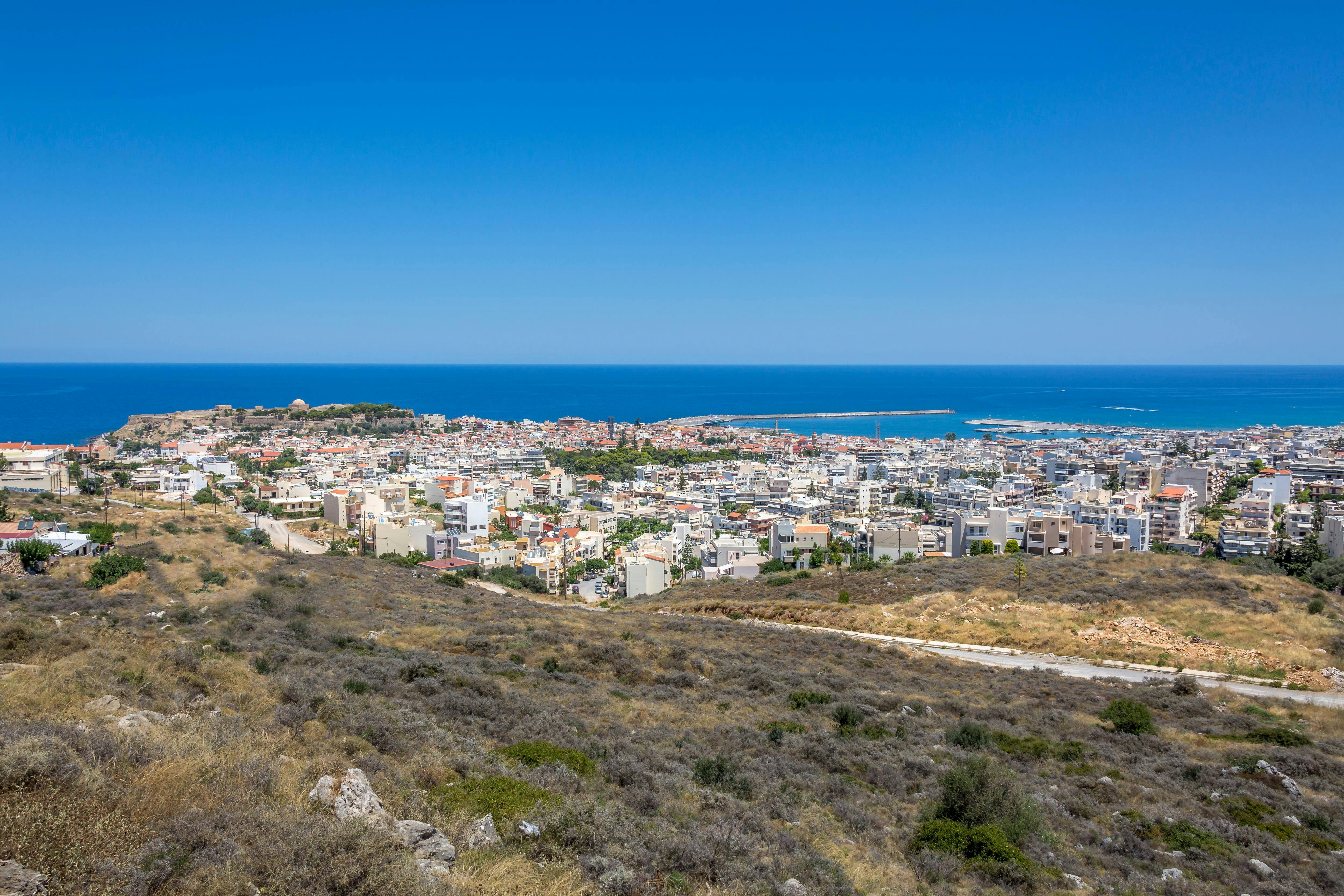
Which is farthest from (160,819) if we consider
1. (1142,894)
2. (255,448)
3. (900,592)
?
(255,448)

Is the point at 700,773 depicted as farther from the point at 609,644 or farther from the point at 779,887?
the point at 609,644

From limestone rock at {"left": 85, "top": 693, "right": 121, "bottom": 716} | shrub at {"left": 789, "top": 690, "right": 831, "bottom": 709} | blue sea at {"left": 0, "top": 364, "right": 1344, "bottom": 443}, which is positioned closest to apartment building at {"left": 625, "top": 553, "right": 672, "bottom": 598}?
shrub at {"left": 789, "top": 690, "right": 831, "bottom": 709}

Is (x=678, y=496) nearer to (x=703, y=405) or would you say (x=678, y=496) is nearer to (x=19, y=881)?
(x=19, y=881)

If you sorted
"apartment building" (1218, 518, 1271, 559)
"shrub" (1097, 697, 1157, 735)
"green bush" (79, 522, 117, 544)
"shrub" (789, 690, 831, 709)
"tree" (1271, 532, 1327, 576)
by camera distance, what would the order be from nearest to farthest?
1. "shrub" (1097, 697, 1157, 735)
2. "shrub" (789, 690, 831, 709)
3. "green bush" (79, 522, 117, 544)
4. "tree" (1271, 532, 1327, 576)
5. "apartment building" (1218, 518, 1271, 559)

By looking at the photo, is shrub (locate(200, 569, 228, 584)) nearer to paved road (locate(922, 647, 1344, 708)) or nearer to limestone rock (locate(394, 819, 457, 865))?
limestone rock (locate(394, 819, 457, 865))

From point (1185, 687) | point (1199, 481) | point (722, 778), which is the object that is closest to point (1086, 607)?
point (1185, 687)

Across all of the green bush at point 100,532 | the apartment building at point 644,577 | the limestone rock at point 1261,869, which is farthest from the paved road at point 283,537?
the limestone rock at point 1261,869

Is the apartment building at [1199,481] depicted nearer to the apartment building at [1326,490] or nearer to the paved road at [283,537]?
the apartment building at [1326,490]
